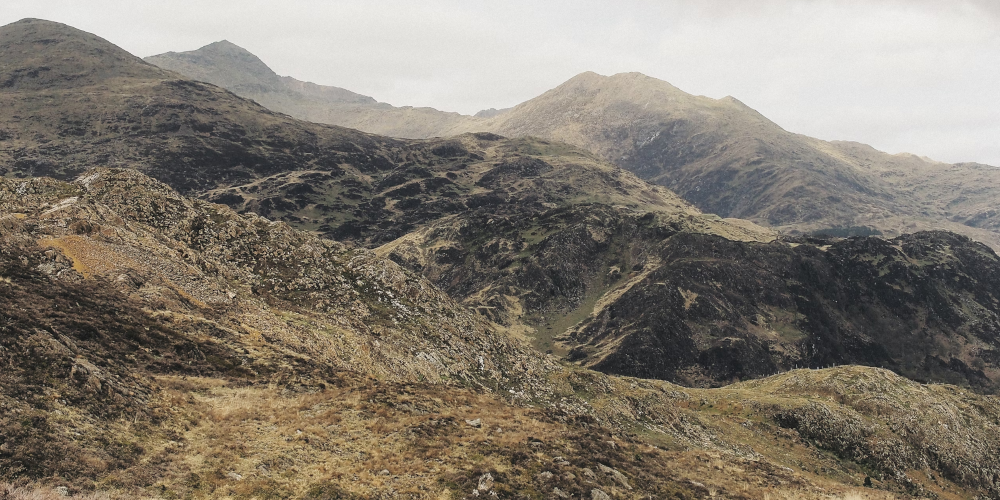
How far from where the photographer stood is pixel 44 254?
36.4m

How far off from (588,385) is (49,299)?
5850 centimetres

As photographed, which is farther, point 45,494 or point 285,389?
point 285,389

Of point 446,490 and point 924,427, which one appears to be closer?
point 446,490

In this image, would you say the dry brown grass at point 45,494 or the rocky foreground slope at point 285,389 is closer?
the dry brown grass at point 45,494

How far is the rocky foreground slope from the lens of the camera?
23203 mm

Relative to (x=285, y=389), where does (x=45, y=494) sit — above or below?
above

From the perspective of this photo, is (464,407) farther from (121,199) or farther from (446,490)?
(121,199)

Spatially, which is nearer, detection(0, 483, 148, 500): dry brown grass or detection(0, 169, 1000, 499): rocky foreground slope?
detection(0, 483, 148, 500): dry brown grass

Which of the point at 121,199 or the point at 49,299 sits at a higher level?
the point at 121,199

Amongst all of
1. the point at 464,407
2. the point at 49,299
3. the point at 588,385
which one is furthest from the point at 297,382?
the point at 588,385

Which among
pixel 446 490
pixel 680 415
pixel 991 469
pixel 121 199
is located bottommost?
pixel 991 469

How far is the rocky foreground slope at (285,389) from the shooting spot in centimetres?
2320

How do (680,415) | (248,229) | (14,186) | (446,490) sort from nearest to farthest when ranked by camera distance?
(446,490)
(14,186)
(248,229)
(680,415)

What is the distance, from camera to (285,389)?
35.5m
